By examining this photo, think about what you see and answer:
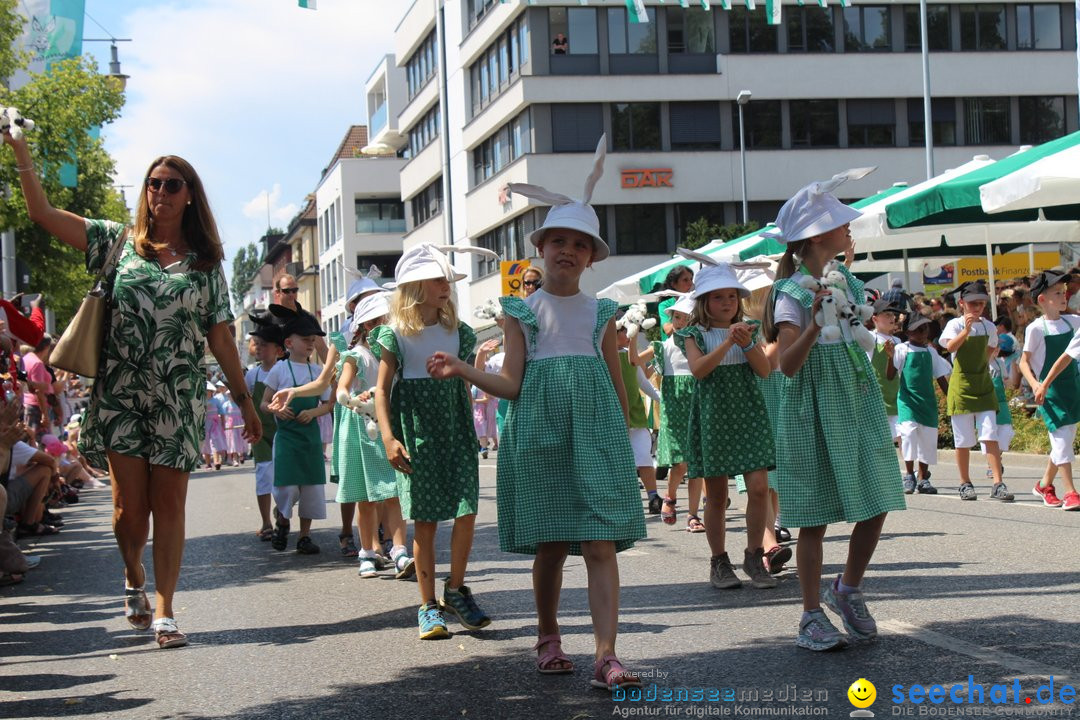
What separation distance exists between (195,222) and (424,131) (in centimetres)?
5340

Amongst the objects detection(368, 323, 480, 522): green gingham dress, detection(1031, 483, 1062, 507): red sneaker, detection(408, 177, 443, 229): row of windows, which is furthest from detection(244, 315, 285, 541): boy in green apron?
detection(408, 177, 443, 229): row of windows

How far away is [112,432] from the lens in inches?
261

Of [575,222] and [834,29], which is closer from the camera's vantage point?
[575,222]

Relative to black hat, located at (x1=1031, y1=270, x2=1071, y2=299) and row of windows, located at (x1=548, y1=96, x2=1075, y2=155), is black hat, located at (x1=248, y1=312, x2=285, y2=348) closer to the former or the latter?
black hat, located at (x1=1031, y1=270, x2=1071, y2=299)

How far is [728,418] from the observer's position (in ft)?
27.1

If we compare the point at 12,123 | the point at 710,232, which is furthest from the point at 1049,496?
the point at 710,232

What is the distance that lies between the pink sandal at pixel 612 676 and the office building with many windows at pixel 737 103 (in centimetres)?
3973

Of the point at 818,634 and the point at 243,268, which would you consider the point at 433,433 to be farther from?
the point at 243,268

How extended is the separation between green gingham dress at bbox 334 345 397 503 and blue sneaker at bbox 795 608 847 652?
3898mm

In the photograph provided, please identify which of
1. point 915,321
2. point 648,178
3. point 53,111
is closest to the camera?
point 915,321


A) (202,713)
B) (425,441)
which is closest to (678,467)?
(425,441)

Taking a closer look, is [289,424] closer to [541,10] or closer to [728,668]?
[728,668]

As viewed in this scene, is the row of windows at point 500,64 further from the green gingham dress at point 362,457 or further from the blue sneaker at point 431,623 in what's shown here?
the blue sneaker at point 431,623

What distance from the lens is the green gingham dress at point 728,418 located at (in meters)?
8.15
